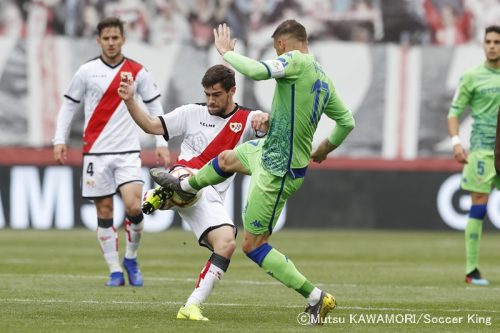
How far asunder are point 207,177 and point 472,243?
4967mm

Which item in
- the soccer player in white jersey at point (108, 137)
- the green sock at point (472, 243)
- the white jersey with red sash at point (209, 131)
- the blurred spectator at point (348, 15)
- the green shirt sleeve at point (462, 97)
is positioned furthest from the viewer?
the blurred spectator at point (348, 15)

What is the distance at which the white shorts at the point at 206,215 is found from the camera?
33.1ft

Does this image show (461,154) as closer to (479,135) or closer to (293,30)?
(479,135)

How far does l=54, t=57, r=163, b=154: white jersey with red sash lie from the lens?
13.0 metres

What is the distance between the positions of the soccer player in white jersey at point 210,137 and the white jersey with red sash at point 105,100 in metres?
2.52

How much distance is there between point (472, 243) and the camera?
1384 centimetres

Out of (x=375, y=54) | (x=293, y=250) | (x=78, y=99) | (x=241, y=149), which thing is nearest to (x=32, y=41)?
(x=375, y=54)

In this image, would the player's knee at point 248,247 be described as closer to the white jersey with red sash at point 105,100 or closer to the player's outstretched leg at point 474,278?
the white jersey with red sash at point 105,100

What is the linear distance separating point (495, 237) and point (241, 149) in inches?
527

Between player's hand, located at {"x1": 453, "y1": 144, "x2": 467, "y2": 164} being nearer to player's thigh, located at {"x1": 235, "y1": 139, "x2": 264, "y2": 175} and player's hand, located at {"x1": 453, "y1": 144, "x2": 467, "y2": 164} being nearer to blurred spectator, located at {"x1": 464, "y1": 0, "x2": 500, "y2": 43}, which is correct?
player's thigh, located at {"x1": 235, "y1": 139, "x2": 264, "y2": 175}

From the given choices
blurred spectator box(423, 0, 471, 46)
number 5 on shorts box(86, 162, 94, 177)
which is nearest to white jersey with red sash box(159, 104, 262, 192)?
number 5 on shorts box(86, 162, 94, 177)

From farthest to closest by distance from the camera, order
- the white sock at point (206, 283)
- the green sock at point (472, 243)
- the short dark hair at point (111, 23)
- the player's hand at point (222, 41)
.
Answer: the green sock at point (472, 243), the short dark hair at point (111, 23), the white sock at point (206, 283), the player's hand at point (222, 41)

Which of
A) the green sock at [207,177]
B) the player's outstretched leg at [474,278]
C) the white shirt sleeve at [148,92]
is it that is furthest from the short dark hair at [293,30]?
the player's outstretched leg at [474,278]

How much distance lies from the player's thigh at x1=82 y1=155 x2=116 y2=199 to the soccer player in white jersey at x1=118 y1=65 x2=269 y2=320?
103 inches
